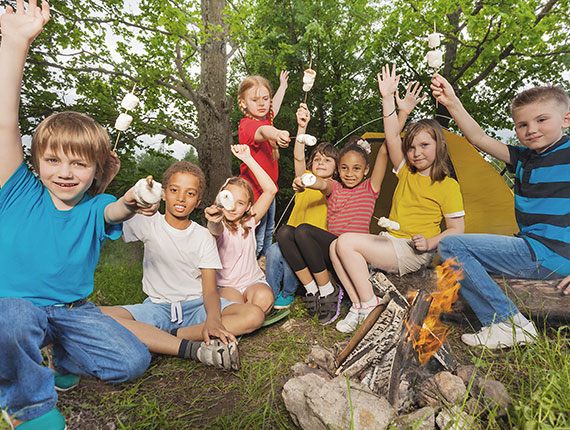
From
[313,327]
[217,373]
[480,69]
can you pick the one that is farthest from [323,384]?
[480,69]

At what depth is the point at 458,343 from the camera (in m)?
2.63

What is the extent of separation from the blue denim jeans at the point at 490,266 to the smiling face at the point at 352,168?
105 cm

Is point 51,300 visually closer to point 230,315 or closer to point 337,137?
point 230,315

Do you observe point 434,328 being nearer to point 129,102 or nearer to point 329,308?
point 329,308

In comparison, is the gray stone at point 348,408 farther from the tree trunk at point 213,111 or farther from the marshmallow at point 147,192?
the tree trunk at point 213,111

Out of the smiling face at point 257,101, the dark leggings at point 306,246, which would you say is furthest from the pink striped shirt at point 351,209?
the smiling face at point 257,101

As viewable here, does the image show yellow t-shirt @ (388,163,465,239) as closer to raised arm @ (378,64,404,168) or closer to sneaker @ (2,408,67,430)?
raised arm @ (378,64,404,168)

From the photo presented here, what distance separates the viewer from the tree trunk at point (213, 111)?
20.1 ft

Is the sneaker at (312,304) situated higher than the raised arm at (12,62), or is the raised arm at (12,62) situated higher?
the raised arm at (12,62)

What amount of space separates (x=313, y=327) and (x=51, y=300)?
1961 mm

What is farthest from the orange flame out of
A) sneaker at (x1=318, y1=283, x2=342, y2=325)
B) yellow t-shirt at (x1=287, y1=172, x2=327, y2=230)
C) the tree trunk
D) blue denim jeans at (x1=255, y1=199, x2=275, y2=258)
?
the tree trunk

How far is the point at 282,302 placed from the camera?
3340 millimetres

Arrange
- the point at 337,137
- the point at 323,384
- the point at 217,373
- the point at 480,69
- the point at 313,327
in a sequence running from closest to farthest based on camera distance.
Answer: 1. the point at 323,384
2. the point at 217,373
3. the point at 313,327
4. the point at 337,137
5. the point at 480,69

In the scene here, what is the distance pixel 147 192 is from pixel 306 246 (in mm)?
1726
